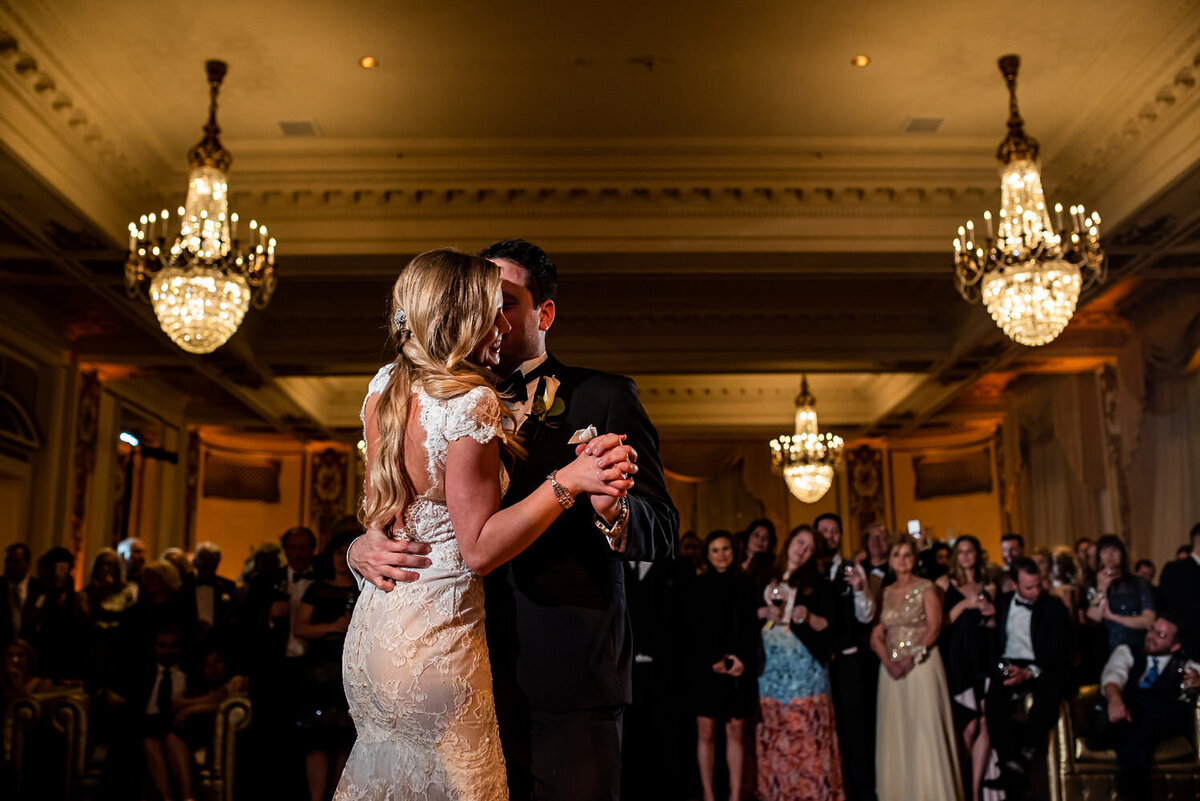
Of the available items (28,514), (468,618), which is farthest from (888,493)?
(468,618)

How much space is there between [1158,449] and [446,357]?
9.83 meters

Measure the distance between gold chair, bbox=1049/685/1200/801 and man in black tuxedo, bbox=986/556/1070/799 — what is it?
0.29 feet

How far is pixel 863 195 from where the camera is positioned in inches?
297

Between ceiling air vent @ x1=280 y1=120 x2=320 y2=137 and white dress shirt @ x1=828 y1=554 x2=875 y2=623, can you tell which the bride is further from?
ceiling air vent @ x1=280 y1=120 x2=320 y2=137

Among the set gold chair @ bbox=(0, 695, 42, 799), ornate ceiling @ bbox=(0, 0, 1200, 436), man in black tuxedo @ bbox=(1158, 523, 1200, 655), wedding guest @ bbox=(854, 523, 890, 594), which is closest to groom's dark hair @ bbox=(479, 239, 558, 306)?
ornate ceiling @ bbox=(0, 0, 1200, 436)

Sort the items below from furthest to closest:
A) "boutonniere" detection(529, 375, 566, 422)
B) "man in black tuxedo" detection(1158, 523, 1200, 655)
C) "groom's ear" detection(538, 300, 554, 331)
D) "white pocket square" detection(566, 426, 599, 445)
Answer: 1. "man in black tuxedo" detection(1158, 523, 1200, 655)
2. "groom's ear" detection(538, 300, 554, 331)
3. "boutonniere" detection(529, 375, 566, 422)
4. "white pocket square" detection(566, 426, 599, 445)

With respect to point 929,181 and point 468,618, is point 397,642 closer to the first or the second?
point 468,618

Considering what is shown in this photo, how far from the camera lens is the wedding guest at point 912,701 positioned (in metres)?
5.34

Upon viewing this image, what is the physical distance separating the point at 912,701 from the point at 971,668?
1.60 feet

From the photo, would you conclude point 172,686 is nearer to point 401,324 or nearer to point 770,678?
point 770,678

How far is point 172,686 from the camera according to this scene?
5.12m

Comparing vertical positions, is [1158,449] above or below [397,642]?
above

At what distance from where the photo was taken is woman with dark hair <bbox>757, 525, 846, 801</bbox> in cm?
547

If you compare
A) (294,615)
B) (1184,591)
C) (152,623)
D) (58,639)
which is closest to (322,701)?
(294,615)
